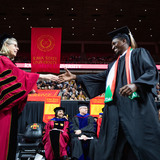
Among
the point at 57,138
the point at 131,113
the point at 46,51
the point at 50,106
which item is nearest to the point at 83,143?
the point at 57,138

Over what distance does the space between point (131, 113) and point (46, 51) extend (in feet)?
24.8

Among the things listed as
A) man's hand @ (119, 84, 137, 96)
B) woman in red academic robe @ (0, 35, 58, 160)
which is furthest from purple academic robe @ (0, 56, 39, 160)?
man's hand @ (119, 84, 137, 96)

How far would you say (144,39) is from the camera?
19125mm

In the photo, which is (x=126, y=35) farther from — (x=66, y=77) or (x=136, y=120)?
(x=136, y=120)

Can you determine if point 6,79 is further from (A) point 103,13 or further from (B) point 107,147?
(A) point 103,13

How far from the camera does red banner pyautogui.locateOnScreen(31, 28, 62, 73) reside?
8.54 metres

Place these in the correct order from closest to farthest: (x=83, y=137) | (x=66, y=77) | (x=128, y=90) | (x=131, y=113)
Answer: (x=128, y=90)
(x=131, y=113)
(x=66, y=77)
(x=83, y=137)

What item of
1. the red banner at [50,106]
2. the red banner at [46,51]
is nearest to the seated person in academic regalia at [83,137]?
the red banner at [50,106]

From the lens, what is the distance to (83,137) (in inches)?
173

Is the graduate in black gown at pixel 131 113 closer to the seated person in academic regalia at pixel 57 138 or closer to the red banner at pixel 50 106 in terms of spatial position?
the seated person in academic regalia at pixel 57 138

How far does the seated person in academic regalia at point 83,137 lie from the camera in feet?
14.0

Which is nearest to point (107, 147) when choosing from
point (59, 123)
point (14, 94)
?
point (14, 94)

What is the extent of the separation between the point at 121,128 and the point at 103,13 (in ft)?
44.2

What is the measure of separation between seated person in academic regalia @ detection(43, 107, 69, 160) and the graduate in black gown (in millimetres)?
3008
